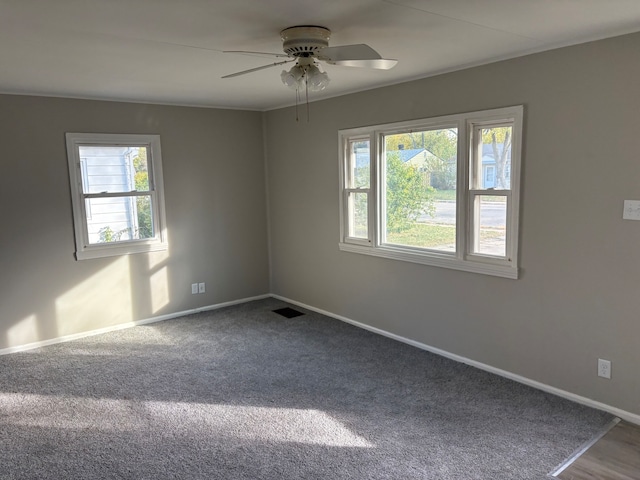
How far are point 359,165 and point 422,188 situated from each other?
774 mm

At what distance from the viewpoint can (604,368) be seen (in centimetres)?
300

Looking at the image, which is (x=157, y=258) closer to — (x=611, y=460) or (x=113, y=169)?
(x=113, y=169)

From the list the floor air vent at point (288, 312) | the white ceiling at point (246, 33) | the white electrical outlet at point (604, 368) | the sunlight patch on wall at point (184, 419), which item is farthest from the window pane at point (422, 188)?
the sunlight patch on wall at point (184, 419)

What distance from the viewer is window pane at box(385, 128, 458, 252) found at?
12.7ft

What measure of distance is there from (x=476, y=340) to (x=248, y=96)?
3095 millimetres

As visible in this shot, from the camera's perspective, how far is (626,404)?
115 inches

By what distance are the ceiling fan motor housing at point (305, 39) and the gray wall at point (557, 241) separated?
147cm

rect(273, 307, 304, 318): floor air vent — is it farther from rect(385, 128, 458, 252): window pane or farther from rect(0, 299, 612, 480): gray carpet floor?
rect(385, 128, 458, 252): window pane

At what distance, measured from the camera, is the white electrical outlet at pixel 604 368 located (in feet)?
9.77

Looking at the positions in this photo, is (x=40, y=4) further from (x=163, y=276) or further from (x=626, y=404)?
(x=626, y=404)

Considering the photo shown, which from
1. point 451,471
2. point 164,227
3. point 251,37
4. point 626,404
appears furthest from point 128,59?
point 626,404

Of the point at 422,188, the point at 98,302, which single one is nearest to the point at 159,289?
the point at 98,302

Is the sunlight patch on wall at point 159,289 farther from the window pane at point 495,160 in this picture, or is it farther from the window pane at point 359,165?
the window pane at point 495,160

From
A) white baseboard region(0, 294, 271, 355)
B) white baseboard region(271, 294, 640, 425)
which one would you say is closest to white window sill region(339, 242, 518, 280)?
white baseboard region(271, 294, 640, 425)
